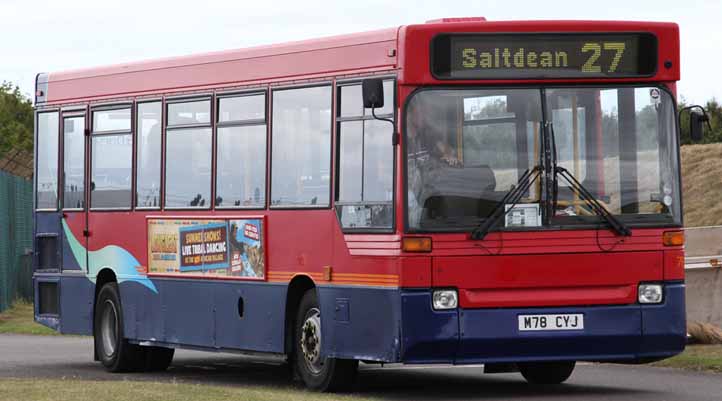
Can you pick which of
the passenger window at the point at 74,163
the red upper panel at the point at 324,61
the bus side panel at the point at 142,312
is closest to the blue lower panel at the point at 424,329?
the red upper panel at the point at 324,61

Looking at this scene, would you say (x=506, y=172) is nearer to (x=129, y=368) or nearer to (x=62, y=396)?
(x=62, y=396)

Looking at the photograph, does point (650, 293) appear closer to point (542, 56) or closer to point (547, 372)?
point (542, 56)

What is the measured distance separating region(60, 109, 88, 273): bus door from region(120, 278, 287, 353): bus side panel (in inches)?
45.0

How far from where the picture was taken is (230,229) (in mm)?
18609

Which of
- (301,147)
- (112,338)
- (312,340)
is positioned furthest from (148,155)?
(312,340)

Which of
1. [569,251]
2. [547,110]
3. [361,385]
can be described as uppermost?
[547,110]

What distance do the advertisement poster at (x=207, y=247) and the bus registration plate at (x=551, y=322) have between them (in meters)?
3.14

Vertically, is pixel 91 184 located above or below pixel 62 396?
above

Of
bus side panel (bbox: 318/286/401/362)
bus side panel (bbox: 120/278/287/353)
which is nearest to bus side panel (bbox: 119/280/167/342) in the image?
bus side panel (bbox: 120/278/287/353)

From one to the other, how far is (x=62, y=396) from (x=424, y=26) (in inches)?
165

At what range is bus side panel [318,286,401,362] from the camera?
15.8m

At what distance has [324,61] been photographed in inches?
677

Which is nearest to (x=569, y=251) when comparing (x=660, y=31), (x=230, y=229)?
(x=660, y=31)

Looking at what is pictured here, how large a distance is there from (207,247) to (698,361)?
581cm
